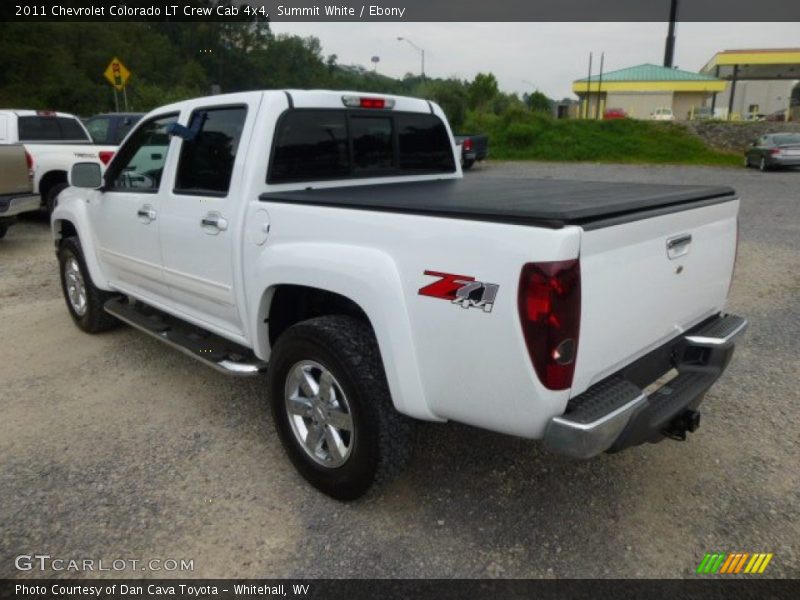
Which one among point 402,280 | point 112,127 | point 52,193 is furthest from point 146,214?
point 112,127

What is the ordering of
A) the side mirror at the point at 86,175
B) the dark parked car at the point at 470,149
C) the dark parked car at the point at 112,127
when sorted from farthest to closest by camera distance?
the dark parked car at the point at 470,149
the dark parked car at the point at 112,127
the side mirror at the point at 86,175

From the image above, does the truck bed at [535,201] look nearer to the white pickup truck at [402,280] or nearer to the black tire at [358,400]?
the white pickup truck at [402,280]

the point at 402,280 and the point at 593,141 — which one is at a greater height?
the point at 593,141

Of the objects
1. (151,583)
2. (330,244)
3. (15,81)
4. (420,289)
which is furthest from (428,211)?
(15,81)

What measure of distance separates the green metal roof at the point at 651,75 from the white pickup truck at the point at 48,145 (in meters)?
47.3

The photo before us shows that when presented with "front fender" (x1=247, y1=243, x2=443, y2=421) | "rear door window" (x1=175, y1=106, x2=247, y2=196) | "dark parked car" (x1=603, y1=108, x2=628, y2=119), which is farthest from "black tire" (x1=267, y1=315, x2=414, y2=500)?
"dark parked car" (x1=603, y1=108, x2=628, y2=119)

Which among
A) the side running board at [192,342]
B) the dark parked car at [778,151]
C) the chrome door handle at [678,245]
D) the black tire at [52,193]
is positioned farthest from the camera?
the dark parked car at [778,151]

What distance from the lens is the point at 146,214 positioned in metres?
4.02

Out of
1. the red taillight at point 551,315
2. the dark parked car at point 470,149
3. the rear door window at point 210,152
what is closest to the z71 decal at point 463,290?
the red taillight at point 551,315

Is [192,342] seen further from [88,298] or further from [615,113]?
[615,113]

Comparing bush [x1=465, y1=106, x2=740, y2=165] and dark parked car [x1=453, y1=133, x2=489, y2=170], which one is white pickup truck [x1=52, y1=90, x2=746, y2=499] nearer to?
dark parked car [x1=453, y1=133, x2=489, y2=170]

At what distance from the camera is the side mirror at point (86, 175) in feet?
14.4

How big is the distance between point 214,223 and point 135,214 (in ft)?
3.78

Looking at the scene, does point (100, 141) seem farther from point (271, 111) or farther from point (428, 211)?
point (428, 211)
